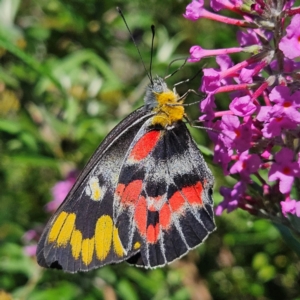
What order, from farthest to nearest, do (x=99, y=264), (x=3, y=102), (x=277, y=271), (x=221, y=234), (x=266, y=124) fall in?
(x=3, y=102), (x=221, y=234), (x=277, y=271), (x=99, y=264), (x=266, y=124)

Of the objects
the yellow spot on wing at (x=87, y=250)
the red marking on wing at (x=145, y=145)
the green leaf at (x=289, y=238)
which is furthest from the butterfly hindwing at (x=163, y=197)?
the green leaf at (x=289, y=238)

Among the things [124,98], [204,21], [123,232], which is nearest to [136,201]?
[123,232]

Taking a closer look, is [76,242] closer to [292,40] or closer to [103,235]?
[103,235]

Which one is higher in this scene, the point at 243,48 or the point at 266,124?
the point at 243,48

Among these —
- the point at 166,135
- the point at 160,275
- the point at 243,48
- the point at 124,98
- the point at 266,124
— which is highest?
the point at 243,48

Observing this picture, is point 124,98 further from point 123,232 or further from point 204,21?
point 123,232

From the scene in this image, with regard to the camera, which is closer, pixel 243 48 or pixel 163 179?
pixel 243 48

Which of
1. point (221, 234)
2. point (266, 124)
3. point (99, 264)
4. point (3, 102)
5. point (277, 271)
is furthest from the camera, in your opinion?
point (3, 102)
